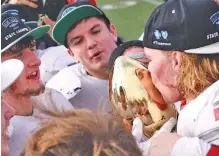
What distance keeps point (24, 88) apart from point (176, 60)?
1.93ft

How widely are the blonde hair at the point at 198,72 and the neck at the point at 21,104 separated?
2.01 feet

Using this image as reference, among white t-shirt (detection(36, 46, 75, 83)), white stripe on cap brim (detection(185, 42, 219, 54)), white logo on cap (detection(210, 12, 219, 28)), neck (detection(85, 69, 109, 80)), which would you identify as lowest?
white t-shirt (detection(36, 46, 75, 83))

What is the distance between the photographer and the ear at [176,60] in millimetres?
1690

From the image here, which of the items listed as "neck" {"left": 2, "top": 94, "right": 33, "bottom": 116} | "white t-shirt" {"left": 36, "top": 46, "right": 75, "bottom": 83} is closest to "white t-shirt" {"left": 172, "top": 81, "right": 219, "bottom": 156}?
"neck" {"left": 2, "top": 94, "right": 33, "bottom": 116}

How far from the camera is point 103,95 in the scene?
2334 millimetres

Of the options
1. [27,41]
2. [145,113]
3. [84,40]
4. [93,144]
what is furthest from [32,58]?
[93,144]

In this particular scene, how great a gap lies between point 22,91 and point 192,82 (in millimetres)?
644

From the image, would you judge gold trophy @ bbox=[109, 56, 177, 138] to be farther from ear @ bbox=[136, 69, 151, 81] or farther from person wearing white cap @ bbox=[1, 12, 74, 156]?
person wearing white cap @ bbox=[1, 12, 74, 156]

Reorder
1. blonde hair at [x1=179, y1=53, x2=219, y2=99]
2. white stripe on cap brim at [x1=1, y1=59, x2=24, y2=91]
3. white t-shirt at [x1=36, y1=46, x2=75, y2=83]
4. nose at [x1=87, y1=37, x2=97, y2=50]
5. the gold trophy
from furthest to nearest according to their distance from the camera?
white t-shirt at [x1=36, y1=46, x2=75, y2=83] → nose at [x1=87, y1=37, x2=97, y2=50] → the gold trophy → white stripe on cap brim at [x1=1, y1=59, x2=24, y2=91] → blonde hair at [x1=179, y1=53, x2=219, y2=99]

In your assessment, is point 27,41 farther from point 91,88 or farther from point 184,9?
point 184,9

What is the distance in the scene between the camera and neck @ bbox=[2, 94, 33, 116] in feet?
6.62

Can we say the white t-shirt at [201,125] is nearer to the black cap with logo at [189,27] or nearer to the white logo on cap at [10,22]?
A: the black cap with logo at [189,27]

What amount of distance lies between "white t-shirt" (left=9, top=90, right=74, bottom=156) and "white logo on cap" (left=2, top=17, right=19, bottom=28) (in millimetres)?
261

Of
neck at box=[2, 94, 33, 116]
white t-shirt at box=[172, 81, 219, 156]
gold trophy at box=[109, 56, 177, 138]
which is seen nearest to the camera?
white t-shirt at box=[172, 81, 219, 156]
